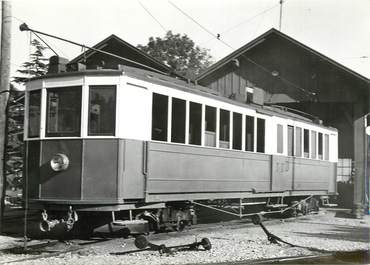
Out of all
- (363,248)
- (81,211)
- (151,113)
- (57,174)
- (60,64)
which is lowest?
(363,248)

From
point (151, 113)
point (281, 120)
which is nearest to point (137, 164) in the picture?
point (151, 113)

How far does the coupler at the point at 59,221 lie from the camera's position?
29.2ft

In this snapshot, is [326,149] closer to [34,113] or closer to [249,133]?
[249,133]

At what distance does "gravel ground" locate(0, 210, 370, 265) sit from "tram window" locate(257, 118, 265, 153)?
198 cm

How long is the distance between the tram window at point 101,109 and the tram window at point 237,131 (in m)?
3.86

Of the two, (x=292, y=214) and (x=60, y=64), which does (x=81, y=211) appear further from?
(x=292, y=214)

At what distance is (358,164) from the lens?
18.5 m

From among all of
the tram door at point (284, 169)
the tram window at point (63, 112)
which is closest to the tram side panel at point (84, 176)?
the tram window at point (63, 112)

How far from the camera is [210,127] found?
36.7ft

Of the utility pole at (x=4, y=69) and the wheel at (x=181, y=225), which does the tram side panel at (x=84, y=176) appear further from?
the wheel at (x=181, y=225)

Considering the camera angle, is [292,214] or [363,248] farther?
[292,214]

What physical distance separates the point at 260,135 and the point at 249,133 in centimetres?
61

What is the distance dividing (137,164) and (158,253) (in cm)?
176

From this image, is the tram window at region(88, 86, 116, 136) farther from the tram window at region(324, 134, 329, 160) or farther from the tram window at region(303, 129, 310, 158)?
the tram window at region(324, 134, 329, 160)
